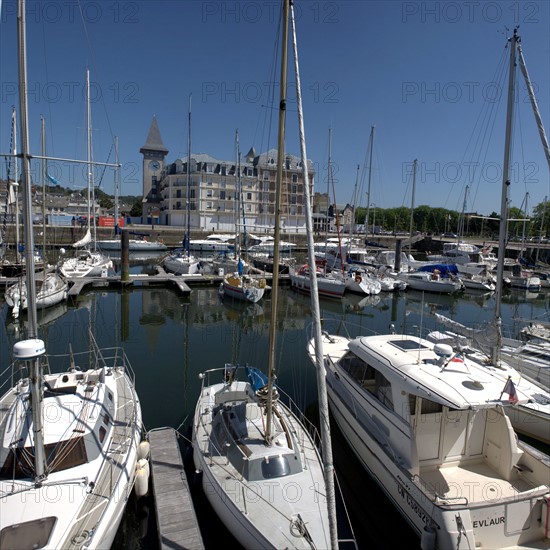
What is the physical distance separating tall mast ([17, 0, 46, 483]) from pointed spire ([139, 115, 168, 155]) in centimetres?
10507

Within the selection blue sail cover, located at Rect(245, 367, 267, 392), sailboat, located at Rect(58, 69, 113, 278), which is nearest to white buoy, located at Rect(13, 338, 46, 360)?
blue sail cover, located at Rect(245, 367, 267, 392)

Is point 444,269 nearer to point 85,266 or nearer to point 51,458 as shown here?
point 85,266

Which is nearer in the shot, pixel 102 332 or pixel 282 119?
pixel 282 119

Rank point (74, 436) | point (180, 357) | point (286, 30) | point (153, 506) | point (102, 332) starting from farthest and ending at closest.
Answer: point (102, 332), point (180, 357), point (153, 506), point (74, 436), point (286, 30)

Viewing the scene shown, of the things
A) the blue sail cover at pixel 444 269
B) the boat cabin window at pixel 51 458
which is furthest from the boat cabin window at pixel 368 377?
the blue sail cover at pixel 444 269

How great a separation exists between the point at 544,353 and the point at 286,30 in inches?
536

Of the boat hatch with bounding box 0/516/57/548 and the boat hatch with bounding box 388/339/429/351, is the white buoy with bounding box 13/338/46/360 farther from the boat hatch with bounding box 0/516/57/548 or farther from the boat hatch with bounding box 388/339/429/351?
the boat hatch with bounding box 388/339/429/351

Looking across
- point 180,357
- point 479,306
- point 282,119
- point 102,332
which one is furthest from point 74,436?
point 479,306

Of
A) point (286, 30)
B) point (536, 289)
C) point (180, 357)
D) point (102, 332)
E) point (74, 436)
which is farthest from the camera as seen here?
point (536, 289)

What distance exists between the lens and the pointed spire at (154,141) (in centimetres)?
10369

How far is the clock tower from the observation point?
102375 mm

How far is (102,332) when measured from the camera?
2072 centimetres

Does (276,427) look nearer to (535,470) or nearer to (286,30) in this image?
(535,470)

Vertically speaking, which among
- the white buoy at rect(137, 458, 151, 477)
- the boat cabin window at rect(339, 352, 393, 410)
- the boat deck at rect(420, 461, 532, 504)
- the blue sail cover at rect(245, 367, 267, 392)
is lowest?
the white buoy at rect(137, 458, 151, 477)
